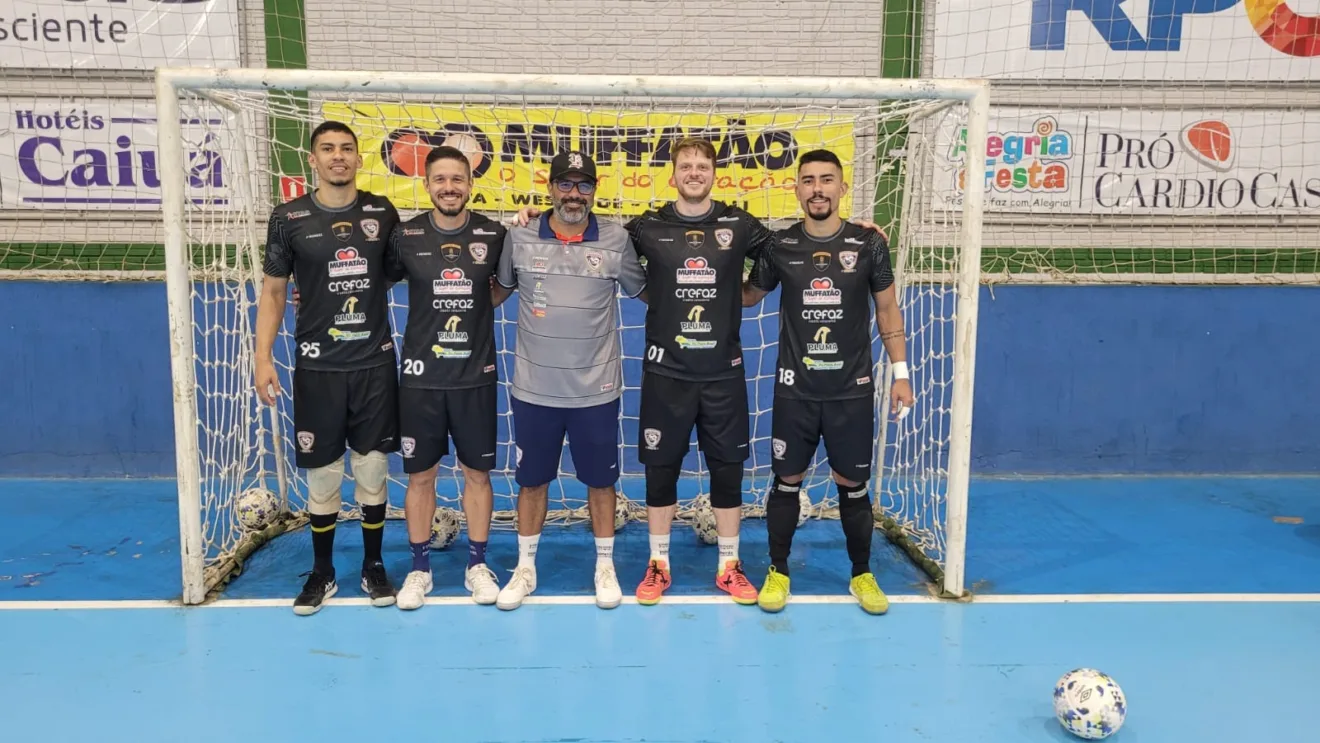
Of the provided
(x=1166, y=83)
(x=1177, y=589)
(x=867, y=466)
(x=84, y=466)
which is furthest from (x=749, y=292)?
(x=84, y=466)

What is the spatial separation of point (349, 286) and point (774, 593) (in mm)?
2153

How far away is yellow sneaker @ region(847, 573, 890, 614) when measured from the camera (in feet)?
11.5

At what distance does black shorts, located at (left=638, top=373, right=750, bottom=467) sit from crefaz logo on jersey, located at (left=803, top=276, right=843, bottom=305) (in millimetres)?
451

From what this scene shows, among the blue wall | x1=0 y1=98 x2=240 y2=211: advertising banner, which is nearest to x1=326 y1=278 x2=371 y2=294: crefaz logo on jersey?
the blue wall

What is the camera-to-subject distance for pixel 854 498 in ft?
12.0

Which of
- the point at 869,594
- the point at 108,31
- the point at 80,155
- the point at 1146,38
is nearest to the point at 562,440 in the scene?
the point at 869,594

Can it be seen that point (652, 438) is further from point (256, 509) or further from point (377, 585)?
point (256, 509)

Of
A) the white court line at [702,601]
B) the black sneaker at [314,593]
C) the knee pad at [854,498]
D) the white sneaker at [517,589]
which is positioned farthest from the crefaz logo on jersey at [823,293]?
the black sneaker at [314,593]

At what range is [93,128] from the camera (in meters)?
Answer: 5.50

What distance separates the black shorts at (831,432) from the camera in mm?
3510

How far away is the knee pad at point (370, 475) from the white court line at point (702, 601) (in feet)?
1.41

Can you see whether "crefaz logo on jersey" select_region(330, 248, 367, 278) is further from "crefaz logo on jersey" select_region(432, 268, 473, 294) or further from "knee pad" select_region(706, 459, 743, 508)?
"knee pad" select_region(706, 459, 743, 508)

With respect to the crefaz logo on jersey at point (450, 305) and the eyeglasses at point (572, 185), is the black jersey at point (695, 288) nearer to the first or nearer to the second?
the eyeglasses at point (572, 185)

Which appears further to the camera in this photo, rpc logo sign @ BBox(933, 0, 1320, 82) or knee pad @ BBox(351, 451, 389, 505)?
rpc logo sign @ BBox(933, 0, 1320, 82)
